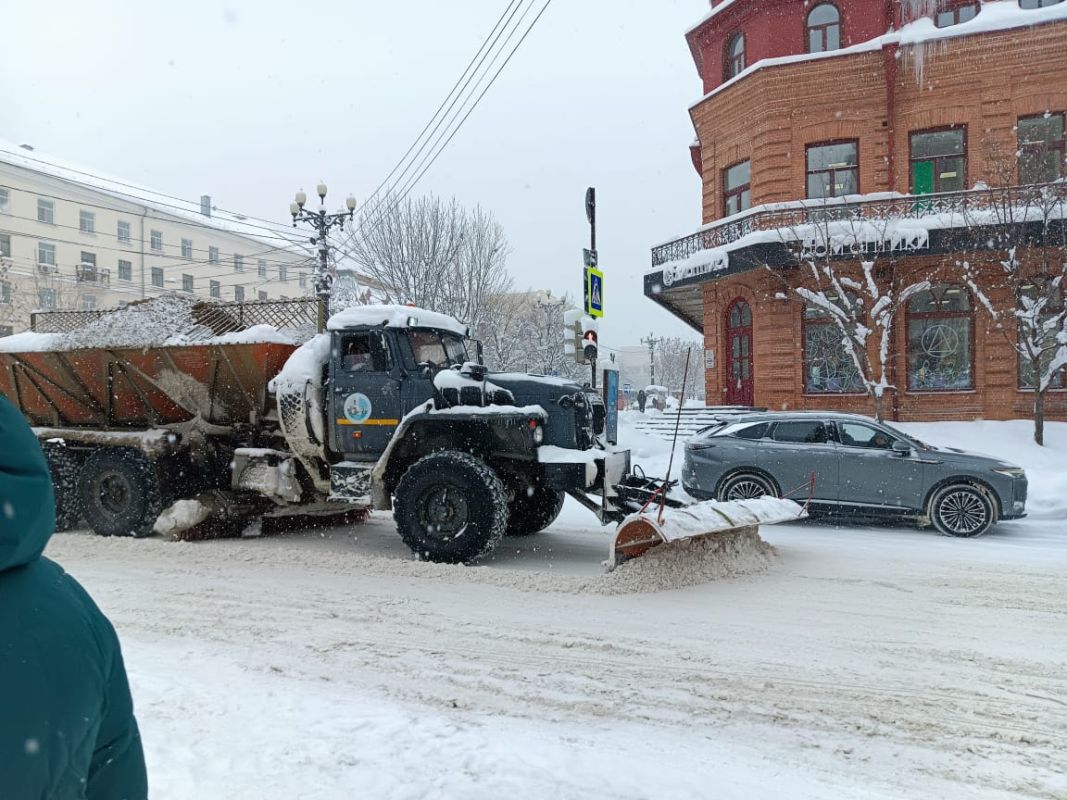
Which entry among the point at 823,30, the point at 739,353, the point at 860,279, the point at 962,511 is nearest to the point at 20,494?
the point at 962,511

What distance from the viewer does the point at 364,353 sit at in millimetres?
8125

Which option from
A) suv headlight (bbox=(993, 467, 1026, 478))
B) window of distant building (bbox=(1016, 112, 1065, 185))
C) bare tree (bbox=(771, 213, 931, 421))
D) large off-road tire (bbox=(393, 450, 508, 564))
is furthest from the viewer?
bare tree (bbox=(771, 213, 931, 421))

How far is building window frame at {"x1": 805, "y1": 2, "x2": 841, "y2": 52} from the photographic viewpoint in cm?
2130

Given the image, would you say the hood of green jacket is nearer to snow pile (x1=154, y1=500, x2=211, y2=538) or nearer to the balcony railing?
snow pile (x1=154, y1=500, x2=211, y2=538)

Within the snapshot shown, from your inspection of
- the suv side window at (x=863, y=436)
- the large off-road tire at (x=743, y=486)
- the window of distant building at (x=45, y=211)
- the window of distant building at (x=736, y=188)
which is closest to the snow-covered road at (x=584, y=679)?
the suv side window at (x=863, y=436)

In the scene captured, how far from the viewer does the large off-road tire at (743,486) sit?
10664 millimetres

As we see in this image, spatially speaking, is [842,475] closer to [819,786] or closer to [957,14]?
[819,786]

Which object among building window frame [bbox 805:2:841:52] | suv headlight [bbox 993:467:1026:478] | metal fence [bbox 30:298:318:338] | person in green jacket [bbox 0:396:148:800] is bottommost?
suv headlight [bbox 993:467:1026:478]

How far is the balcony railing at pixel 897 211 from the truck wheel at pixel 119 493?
52.0 ft

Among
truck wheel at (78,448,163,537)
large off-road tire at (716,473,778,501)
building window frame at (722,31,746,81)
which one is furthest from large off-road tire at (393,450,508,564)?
building window frame at (722,31,746,81)

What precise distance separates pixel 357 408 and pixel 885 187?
1808 centimetres

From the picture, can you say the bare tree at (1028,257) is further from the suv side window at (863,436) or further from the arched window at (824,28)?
the suv side window at (863,436)

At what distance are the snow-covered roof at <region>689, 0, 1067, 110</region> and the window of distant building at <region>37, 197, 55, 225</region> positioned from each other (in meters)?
44.6

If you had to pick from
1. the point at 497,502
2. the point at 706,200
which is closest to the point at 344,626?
the point at 497,502
